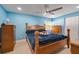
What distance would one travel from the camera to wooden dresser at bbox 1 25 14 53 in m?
2.63

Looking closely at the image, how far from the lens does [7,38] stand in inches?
106

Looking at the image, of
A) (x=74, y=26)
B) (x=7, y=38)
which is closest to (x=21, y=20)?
(x=7, y=38)

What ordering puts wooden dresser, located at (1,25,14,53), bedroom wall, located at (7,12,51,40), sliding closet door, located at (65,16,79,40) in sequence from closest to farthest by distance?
bedroom wall, located at (7,12,51,40)
wooden dresser, located at (1,25,14,53)
sliding closet door, located at (65,16,79,40)

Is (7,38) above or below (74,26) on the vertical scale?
below

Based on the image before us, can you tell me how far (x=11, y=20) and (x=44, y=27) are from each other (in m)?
1.20

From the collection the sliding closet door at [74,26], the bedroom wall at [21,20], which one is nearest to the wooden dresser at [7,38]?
the bedroom wall at [21,20]

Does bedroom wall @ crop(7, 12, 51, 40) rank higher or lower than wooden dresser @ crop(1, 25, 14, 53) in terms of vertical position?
higher

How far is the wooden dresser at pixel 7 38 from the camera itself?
2635 millimetres

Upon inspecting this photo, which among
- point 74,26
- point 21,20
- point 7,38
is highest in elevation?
point 21,20

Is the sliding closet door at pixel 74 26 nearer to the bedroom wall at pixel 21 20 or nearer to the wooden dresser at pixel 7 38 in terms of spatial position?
the bedroom wall at pixel 21 20

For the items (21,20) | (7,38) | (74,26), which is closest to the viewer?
(21,20)

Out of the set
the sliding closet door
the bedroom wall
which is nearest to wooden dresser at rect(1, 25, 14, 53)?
the bedroom wall

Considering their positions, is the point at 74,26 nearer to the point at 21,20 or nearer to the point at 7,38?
the point at 21,20

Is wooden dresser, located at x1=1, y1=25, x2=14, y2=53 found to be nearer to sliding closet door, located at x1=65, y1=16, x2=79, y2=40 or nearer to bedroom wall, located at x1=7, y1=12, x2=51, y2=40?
bedroom wall, located at x1=7, y1=12, x2=51, y2=40
